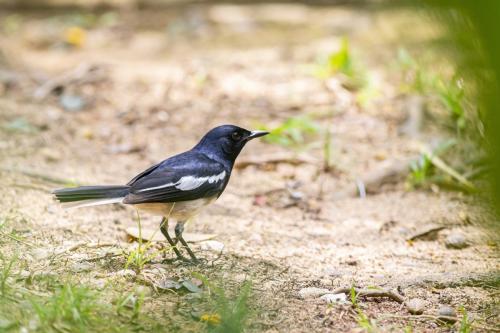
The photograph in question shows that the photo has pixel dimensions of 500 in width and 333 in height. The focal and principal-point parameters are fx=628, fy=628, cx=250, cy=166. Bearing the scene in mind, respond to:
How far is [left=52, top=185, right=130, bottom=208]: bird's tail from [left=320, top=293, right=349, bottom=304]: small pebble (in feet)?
4.32

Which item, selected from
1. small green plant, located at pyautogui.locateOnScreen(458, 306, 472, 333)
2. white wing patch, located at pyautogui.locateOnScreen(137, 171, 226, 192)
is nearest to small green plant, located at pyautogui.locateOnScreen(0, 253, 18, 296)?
white wing patch, located at pyautogui.locateOnScreen(137, 171, 226, 192)

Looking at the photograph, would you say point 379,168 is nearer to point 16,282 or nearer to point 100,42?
point 16,282

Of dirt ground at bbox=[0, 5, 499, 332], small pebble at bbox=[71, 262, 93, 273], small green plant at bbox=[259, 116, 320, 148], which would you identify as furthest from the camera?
small green plant at bbox=[259, 116, 320, 148]

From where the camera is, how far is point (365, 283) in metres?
3.46

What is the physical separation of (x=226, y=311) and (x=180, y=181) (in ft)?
4.61

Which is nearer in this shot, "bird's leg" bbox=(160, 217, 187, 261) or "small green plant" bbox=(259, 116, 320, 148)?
"bird's leg" bbox=(160, 217, 187, 261)

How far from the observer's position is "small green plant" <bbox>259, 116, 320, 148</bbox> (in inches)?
233

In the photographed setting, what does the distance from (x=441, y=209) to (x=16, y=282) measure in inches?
130

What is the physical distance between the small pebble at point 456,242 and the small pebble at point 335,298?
137cm

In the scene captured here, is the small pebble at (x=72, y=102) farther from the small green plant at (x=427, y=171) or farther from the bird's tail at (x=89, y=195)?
the small green plant at (x=427, y=171)

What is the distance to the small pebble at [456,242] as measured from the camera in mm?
4258

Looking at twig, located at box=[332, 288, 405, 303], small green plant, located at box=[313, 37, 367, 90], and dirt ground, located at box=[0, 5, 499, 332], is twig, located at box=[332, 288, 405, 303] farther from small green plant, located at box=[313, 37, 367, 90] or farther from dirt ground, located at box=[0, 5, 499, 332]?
small green plant, located at box=[313, 37, 367, 90]

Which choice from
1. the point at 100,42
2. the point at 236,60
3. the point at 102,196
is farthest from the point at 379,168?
the point at 100,42

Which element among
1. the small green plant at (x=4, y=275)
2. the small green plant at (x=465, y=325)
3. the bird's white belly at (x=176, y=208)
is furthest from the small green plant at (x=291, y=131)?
the small green plant at (x=4, y=275)
